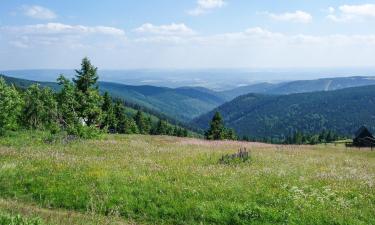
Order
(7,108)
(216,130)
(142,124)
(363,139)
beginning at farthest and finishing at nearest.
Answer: (142,124)
(216,130)
(363,139)
(7,108)

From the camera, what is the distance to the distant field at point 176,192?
1320cm

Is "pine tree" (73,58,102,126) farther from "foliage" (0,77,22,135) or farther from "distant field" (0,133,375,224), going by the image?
"distant field" (0,133,375,224)

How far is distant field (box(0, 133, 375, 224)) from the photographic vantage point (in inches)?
520

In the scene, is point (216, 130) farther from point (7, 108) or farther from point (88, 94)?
point (7, 108)

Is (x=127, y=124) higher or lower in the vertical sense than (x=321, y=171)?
lower

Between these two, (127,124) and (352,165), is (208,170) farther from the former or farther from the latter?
(127,124)

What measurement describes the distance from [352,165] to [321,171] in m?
4.74

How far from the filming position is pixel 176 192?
14859mm

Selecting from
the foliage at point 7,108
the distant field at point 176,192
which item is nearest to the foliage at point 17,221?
the distant field at point 176,192

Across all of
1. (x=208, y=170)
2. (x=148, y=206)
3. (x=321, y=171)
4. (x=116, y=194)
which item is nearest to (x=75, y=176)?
(x=116, y=194)

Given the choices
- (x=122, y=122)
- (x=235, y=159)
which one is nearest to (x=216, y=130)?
(x=122, y=122)

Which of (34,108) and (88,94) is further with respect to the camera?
(34,108)

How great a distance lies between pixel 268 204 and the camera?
1412cm

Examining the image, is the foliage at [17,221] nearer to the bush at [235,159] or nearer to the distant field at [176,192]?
the distant field at [176,192]
